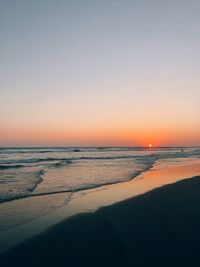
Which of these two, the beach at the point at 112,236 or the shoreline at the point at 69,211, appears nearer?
the beach at the point at 112,236

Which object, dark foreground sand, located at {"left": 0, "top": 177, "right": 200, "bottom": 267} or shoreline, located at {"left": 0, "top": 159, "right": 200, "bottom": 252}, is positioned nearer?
dark foreground sand, located at {"left": 0, "top": 177, "right": 200, "bottom": 267}

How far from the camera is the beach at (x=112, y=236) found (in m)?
5.48

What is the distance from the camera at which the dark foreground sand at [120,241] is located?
5.42 meters

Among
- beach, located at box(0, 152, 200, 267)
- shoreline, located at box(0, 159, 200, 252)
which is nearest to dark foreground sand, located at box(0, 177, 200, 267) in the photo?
beach, located at box(0, 152, 200, 267)

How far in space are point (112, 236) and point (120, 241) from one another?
421 mm

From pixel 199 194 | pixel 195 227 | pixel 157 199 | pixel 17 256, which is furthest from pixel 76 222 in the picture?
pixel 199 194

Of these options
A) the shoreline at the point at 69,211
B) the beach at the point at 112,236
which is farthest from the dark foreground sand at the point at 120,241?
the shoreline at the point at 69,211

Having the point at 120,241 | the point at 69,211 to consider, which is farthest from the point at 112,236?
the point at 69,211

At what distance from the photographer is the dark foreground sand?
542 centimetres

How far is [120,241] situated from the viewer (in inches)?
253

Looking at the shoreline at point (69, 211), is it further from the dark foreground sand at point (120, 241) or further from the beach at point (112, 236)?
the dark foreground sand at point (120, 241)

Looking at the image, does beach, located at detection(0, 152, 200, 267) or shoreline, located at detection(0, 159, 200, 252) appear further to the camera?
shoreline, located at detection(0, 159, 200, 252)

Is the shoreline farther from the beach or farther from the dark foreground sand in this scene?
the dark foreground sand

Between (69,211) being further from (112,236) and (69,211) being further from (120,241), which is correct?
(120,241)
